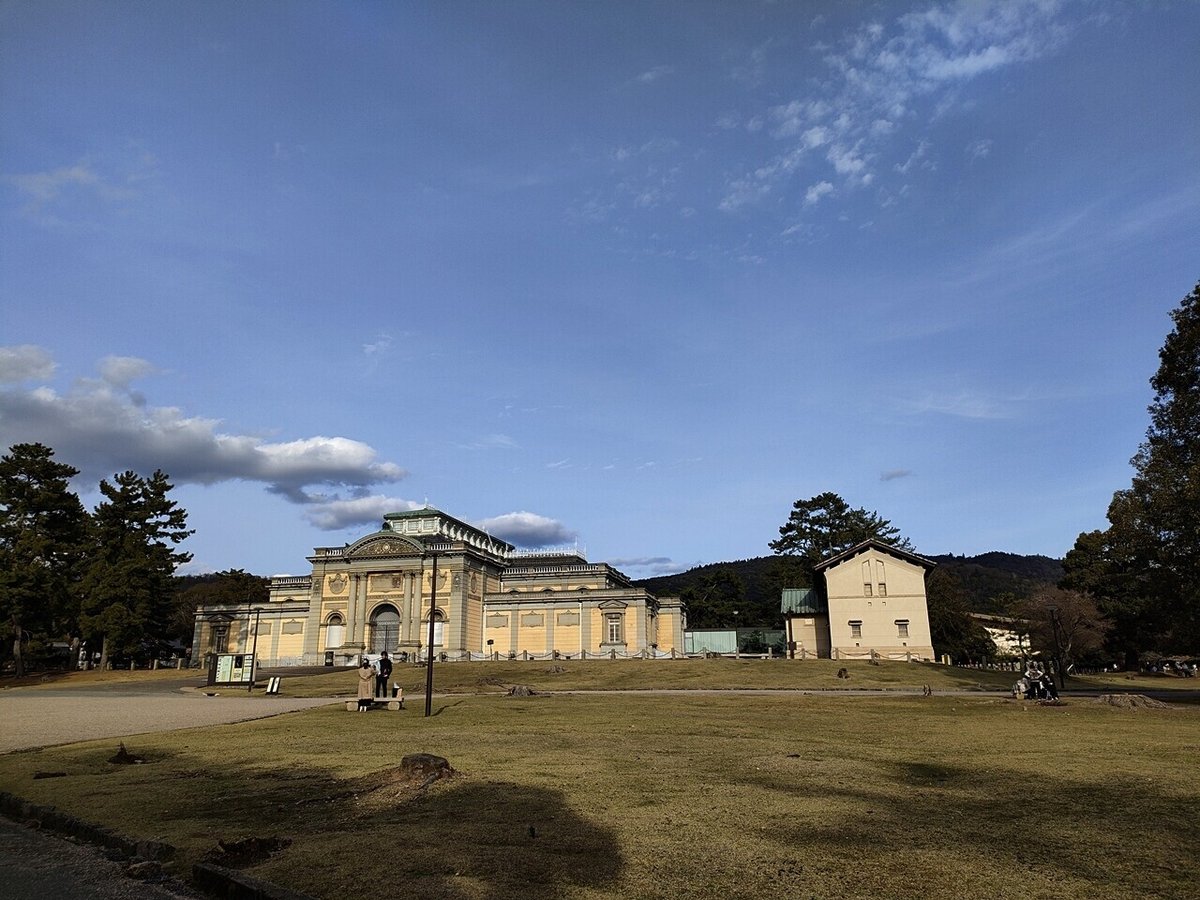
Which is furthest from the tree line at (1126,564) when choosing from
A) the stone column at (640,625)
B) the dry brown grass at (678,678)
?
the stone column at (640,625)

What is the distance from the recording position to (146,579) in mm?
60531

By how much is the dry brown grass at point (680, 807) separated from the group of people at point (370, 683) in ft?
22.2

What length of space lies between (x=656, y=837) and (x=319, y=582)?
7221 cm

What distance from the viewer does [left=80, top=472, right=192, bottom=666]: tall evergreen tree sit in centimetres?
5788

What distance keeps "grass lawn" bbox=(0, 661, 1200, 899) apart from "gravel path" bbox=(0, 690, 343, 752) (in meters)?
2.83

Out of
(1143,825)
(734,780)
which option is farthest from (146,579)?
(1143,825)

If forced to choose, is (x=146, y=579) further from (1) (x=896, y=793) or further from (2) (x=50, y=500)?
(1) (x=896, y=793)

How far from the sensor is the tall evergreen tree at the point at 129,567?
5788 cm

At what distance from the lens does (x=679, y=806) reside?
8641mm

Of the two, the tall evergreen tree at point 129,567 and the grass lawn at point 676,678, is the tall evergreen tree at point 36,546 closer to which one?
the tall evergreen tree at point 129,567

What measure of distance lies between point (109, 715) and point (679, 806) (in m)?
24.2

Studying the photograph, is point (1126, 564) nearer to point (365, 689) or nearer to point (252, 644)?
point (365, 689)

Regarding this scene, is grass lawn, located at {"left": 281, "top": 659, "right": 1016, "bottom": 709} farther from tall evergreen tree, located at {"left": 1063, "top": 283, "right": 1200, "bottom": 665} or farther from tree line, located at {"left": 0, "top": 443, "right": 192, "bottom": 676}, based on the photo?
tree line, located at {"left": 0, "top": 443, "right": 192, "bottom": 676}

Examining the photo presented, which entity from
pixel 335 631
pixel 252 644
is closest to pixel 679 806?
pixel 335 631
